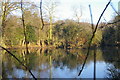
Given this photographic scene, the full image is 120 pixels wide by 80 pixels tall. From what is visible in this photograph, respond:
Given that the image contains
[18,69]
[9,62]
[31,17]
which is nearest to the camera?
[31,17]

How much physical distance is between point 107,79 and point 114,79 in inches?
10.7

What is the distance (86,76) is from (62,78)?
78cm

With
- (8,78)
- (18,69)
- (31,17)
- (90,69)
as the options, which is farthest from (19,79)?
(31,17)

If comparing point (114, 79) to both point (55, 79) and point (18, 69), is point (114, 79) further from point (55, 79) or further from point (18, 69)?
point (18, 69)

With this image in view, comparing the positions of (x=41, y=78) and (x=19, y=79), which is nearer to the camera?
(x=19, y=79)

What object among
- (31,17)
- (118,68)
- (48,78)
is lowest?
(48,78)

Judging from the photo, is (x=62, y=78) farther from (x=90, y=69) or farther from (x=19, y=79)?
(x=19, y=79)

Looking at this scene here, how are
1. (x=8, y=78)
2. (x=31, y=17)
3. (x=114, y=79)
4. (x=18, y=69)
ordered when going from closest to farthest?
1. (x=31, y=17)
2. (x=114, y=79)
3. (x=8, y=78)
4. (x=18, y=69)

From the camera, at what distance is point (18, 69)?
20.5ft

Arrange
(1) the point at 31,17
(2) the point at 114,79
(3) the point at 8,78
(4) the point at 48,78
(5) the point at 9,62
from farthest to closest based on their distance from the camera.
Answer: (5) the point at 9,62
(4) the point at 48,78
(3) the point at 8,78
(2) the point at 114,79
(1) the point at 31,17

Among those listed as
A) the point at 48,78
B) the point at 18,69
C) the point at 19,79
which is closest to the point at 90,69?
the point at 48,78

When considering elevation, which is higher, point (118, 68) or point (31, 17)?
point (31, 17)

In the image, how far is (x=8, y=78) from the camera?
509 centimetres

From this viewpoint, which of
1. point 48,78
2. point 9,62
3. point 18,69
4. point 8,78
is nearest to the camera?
point 8,78
